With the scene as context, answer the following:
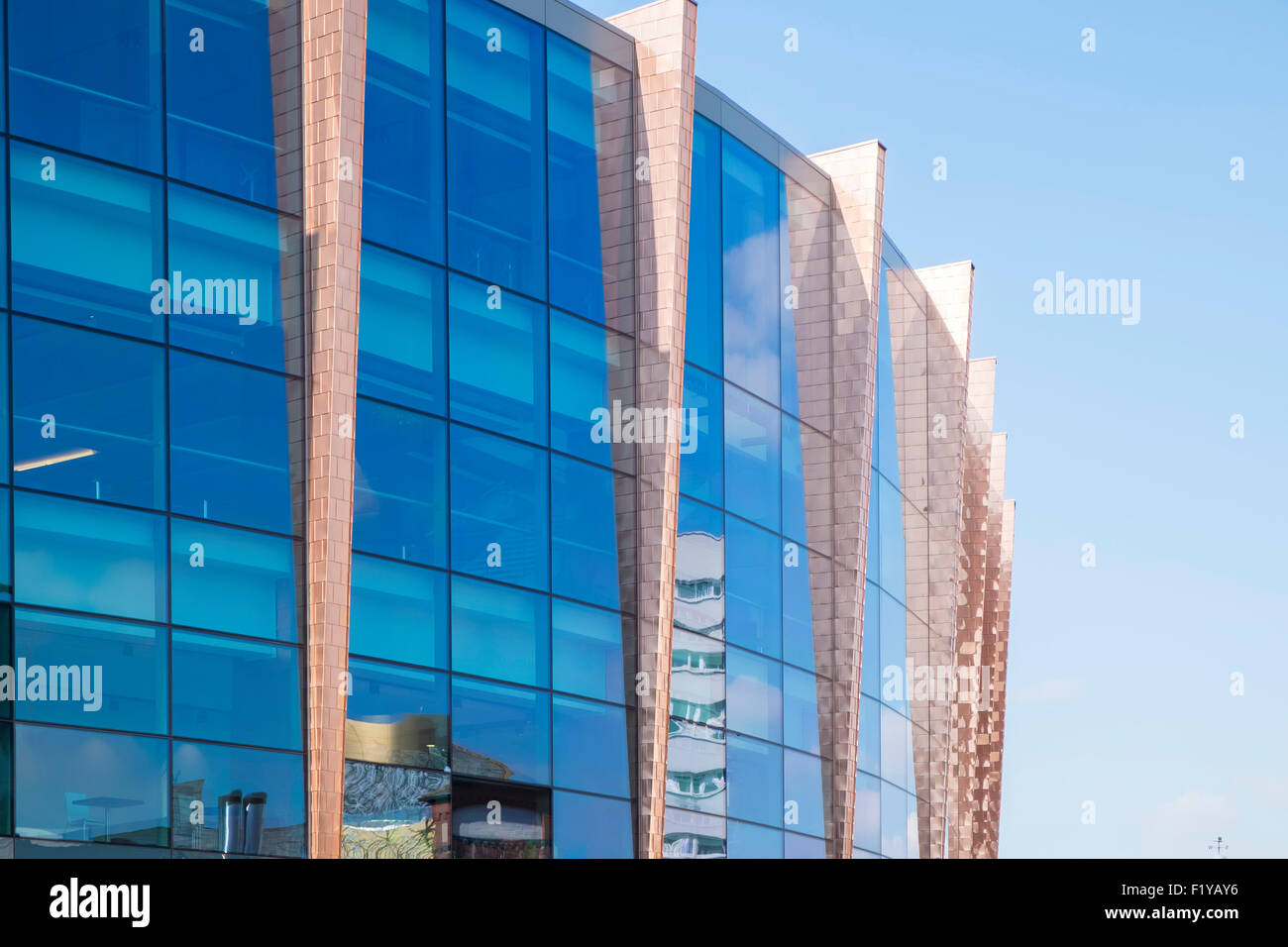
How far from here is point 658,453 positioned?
27.3m

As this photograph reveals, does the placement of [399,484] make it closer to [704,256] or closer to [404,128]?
[404,128]

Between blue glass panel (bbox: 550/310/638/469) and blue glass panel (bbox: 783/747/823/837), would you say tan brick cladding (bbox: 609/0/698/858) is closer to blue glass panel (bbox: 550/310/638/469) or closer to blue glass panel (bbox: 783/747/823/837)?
blue glass panel (bbox: 550/310/638/469)

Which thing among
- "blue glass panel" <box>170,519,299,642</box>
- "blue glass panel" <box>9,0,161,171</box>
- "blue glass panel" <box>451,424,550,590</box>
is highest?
"blue glass panel" <box>9,0,161,171</box>

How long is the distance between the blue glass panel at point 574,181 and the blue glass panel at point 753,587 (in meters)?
5.96

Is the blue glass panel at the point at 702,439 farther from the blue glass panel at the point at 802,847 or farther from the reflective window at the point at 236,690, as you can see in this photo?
the reflective window at the point at 236,690

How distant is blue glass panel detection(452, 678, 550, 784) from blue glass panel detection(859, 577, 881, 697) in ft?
41.3

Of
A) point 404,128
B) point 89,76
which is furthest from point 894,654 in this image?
point 89,76

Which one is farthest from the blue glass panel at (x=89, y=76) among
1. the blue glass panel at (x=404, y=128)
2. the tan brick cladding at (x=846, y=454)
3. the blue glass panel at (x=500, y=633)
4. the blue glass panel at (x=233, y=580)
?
the tan brick cladding at (x=846, y=454)

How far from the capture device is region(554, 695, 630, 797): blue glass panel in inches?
986

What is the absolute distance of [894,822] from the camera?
36.6 metres

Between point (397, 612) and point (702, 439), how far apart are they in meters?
9.10

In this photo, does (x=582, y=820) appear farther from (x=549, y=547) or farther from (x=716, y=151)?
(x=716, y=151)

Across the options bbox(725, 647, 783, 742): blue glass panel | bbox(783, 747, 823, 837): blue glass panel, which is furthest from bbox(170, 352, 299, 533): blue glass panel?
bbox(783, 747, 823, 837): blue glass panel
